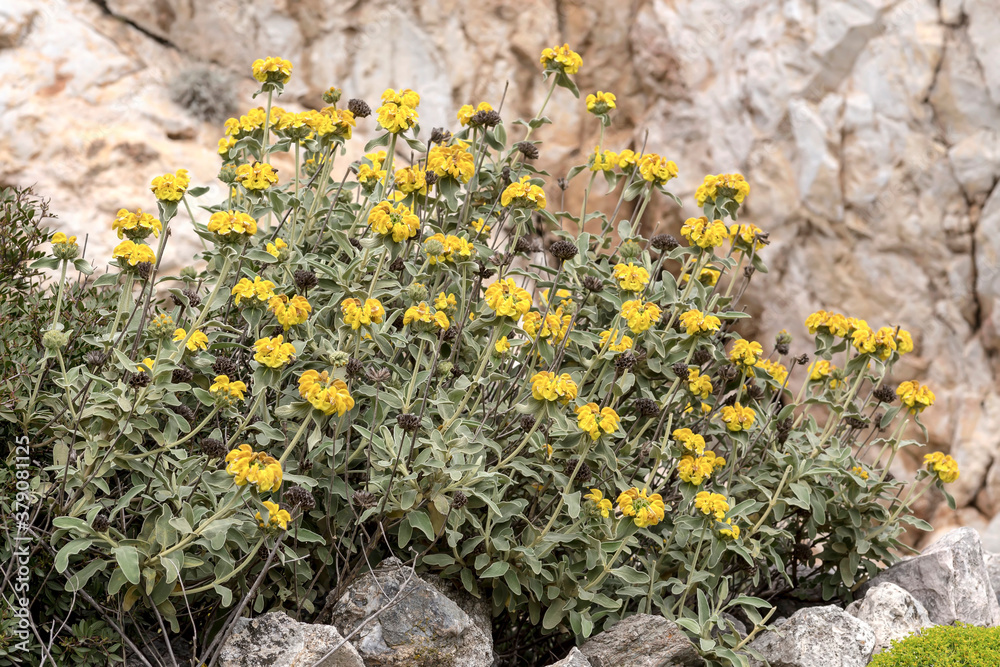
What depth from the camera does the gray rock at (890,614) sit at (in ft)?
9.44

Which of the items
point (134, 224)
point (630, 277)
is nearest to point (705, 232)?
point (630, 277)

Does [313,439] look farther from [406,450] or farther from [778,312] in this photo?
[778,312]

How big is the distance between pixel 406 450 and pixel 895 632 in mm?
Result: 1840

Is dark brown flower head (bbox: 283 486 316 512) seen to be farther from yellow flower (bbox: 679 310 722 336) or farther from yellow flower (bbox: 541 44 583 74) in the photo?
yellow flower (bbox: 541 44 583 74)

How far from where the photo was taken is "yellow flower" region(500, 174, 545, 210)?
2.79 metres

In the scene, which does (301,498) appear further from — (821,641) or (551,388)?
(821,641)

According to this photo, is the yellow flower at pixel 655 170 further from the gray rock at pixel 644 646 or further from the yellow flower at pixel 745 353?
the gray rock at pixel 644 646

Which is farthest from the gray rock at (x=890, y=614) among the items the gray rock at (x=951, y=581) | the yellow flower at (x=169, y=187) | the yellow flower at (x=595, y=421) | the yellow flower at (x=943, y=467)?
the yellow flower at (x=169, y=187)

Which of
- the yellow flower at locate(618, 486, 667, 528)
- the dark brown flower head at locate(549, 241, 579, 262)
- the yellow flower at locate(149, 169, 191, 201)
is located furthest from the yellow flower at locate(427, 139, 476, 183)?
the yellow flower at locate(618, 486, 667, 528)

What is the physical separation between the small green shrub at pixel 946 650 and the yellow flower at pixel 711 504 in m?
0.72

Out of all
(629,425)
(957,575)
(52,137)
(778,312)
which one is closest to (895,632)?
(957,575)

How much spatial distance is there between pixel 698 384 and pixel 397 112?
4.54 ft

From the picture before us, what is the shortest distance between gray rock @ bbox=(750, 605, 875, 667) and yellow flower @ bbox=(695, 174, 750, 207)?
148 cm

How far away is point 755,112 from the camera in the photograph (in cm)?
904
